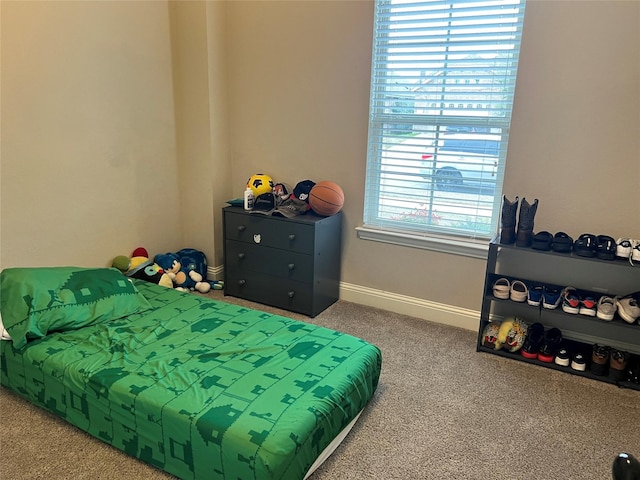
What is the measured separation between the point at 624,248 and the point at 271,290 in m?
2.12

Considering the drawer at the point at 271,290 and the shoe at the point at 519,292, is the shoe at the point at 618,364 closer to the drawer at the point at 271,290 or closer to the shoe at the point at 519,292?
the shoe at the point at 519,292

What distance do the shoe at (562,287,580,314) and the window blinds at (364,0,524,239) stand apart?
1.87ft

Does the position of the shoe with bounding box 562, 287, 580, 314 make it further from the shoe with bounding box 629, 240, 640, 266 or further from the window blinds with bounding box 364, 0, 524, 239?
the window blinds with bounding box 364, 0, 524, 239

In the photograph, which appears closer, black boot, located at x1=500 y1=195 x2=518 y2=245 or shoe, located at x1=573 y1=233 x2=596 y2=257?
shoe, located at x1=573 y1=233 x2=596 y2=257

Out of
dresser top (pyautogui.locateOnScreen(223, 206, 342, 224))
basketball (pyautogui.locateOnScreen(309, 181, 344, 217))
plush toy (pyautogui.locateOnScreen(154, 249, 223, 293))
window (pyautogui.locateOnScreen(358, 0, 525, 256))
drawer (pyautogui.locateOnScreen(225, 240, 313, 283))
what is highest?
window (pyautogui.locateOnScreen(358, 0, 525, 256))

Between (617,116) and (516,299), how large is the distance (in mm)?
1096

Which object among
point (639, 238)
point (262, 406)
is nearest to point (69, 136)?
point (262, 406)

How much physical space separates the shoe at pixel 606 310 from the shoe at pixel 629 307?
3 centimetres

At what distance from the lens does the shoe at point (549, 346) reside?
2631 millimetres

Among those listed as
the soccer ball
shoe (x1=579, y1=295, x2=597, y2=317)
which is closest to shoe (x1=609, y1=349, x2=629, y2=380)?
shoe (x1=579, y1=295, x2=597, y2=317)

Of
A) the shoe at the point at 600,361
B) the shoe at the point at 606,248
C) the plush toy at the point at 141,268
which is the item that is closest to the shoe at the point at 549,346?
the shoe at the point at 600,361

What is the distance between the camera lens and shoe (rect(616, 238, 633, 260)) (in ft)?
7.75

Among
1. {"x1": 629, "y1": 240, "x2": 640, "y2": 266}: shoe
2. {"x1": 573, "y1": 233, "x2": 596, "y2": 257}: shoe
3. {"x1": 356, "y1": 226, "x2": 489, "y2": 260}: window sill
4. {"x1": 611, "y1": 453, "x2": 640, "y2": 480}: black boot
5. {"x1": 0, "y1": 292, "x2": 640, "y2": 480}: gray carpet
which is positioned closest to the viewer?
{"x1": 611, "y1": 453, "x2": 640, "y2": 480}: black boot

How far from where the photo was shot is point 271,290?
3.34 meters
